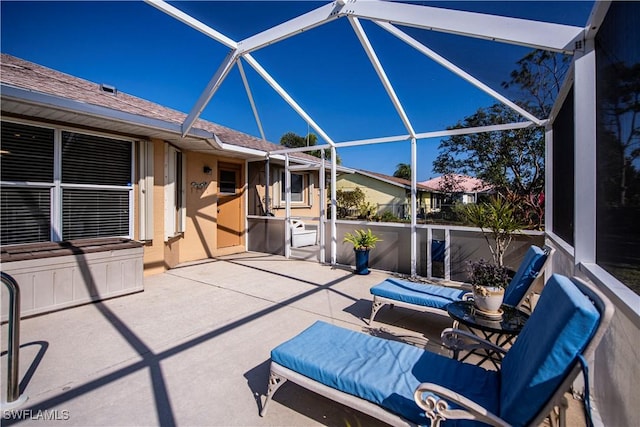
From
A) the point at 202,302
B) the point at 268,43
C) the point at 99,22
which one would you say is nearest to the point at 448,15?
the point at 268,43

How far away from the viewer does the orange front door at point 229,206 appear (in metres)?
9.12

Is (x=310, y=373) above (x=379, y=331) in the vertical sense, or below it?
above

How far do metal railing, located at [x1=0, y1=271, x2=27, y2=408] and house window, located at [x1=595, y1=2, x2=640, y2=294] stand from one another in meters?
4.40

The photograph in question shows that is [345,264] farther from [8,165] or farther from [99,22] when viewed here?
[99,22]

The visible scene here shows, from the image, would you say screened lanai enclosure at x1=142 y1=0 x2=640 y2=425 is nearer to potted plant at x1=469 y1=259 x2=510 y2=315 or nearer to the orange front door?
potted plant at x1=469 y1=259 x2=510 y2=315

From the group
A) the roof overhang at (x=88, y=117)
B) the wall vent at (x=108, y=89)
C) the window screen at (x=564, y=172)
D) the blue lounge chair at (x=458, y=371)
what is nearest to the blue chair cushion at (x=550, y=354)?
the blue lounge chair at (x=458, y=371)

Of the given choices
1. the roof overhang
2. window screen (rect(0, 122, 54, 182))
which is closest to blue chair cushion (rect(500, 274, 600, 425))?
the roof overhang

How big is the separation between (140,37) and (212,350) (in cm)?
641

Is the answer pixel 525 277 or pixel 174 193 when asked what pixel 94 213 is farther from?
pixel 525 277

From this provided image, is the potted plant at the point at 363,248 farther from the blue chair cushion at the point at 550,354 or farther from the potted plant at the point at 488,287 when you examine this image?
the blue chair cushion at the point at 550,354

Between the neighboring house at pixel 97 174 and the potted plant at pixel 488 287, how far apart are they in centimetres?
535

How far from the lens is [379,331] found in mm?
3869

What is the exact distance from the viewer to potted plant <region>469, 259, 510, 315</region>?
2828 mm

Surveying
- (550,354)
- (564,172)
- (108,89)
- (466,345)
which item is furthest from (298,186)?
(550,354)
